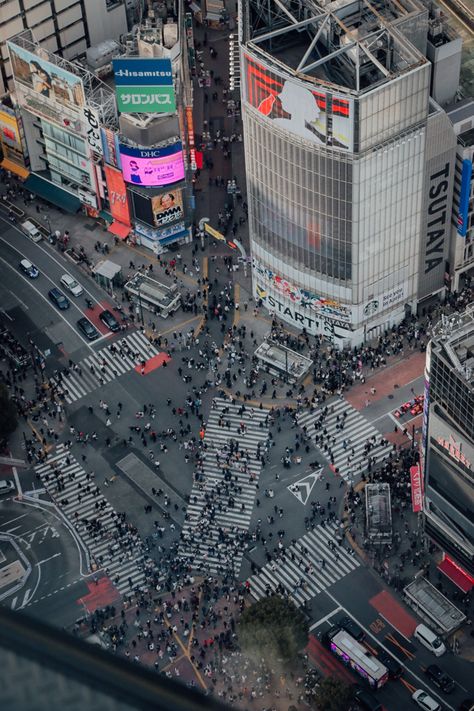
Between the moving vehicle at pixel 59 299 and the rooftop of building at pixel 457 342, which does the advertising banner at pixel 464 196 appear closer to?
the rooftop of building at pixel 457 342

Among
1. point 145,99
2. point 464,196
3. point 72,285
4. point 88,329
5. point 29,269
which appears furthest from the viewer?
point 29,269

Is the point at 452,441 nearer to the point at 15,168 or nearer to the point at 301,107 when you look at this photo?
the point at 301,107

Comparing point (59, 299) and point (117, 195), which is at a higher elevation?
point (117, 195)

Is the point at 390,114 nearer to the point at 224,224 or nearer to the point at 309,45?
the point at 309,45

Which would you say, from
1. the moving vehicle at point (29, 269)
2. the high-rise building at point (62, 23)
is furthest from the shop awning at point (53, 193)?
the high-rise building at point (62, 23)

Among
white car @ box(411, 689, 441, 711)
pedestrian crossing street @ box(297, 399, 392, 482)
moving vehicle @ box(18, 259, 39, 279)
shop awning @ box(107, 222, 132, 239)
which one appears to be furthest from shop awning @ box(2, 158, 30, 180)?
white car @ box(411, 689, 441, 711)

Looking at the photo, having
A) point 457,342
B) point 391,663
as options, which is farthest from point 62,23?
point 391,663

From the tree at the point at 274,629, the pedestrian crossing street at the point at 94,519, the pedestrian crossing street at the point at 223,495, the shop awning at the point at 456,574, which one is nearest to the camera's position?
the tree at the point at 274,629

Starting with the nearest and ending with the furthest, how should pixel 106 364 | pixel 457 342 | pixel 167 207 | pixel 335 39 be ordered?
pixel 457 342 → pixel 335 39 → pixel 106 364 → pixel 167 207
